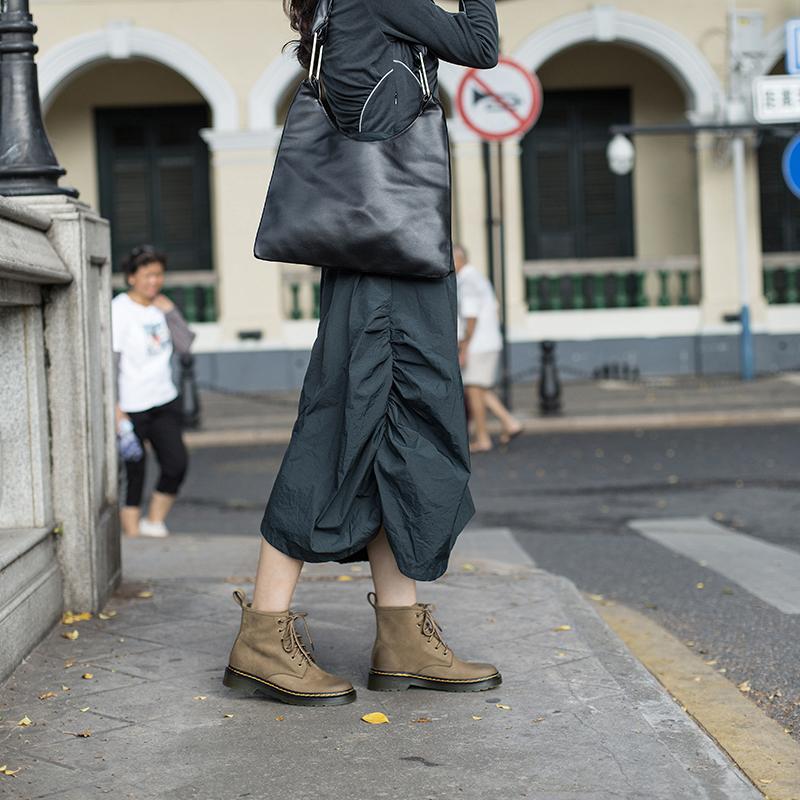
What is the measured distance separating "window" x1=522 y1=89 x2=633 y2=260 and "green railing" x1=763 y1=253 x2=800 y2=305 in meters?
2.21

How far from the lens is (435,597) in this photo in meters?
5.36

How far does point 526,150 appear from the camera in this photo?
73.3ft

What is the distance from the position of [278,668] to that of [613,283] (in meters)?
17.5

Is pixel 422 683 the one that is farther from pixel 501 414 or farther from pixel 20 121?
pixel 501 414

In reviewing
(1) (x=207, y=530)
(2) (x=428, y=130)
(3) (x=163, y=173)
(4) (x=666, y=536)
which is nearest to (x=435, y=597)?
(2) (x=428, y=130)

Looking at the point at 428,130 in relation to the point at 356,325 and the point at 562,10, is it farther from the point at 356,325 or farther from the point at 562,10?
the point at 562,10

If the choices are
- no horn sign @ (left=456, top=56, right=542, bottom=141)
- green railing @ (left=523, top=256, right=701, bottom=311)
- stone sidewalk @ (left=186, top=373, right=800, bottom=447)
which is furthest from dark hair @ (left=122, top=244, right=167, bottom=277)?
green railing @ (left=523, top=256, right=701, bottom=311)

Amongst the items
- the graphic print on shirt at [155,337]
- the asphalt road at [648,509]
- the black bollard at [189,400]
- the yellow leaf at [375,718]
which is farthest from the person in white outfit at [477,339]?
the yellow leaf at [375,718]

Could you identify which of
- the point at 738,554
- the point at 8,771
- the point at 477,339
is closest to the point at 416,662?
the point at 8,771

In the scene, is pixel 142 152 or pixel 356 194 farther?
pixel 142 152

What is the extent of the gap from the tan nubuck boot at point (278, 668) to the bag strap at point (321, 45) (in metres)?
1.38

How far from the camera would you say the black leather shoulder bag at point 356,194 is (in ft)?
12.6

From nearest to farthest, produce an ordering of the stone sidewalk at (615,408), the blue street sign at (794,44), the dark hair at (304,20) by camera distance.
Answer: the dark hair at (304,20) < the blue street sign at (794,44) < the stone sidewalk at (615,408)

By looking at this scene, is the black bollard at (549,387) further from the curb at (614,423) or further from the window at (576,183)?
the window at (576,183)
